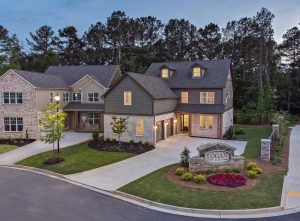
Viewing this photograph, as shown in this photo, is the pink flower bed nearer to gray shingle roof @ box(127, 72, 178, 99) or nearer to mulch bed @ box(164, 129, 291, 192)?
mulch bed @ box(164, 129, 291, 192)

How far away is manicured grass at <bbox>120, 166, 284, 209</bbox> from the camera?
1120 centimetres

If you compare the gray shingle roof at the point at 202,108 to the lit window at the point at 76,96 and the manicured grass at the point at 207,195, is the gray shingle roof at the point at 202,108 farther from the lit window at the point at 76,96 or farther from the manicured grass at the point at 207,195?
the manicured grass at the point at 207,195

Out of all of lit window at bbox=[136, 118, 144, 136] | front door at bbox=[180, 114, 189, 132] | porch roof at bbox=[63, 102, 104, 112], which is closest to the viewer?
lit window at bbox=[136, 118, 144, 136]

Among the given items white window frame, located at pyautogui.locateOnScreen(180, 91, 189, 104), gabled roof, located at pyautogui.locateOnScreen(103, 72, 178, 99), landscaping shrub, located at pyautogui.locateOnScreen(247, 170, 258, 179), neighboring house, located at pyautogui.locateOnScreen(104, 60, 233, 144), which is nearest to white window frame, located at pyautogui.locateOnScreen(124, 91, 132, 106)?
neighboring house, located at pyautogui.locateOnScreen(104, 60, 233, 144)

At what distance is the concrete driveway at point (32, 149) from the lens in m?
20.5

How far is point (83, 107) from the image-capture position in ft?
106

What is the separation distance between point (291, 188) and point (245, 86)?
35024mm

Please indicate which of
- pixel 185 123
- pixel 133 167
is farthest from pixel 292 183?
pixel 185 123

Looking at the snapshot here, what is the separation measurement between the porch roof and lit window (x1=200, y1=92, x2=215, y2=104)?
11927 mm

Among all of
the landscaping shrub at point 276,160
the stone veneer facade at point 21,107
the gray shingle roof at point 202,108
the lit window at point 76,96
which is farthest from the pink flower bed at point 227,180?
the lit window at point 76,96

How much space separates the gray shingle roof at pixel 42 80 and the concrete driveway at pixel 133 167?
602 inches

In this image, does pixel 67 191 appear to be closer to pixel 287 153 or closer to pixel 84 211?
pixel 84 211

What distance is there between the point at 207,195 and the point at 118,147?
40.3 feet

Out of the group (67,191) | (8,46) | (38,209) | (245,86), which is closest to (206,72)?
(245,86)
